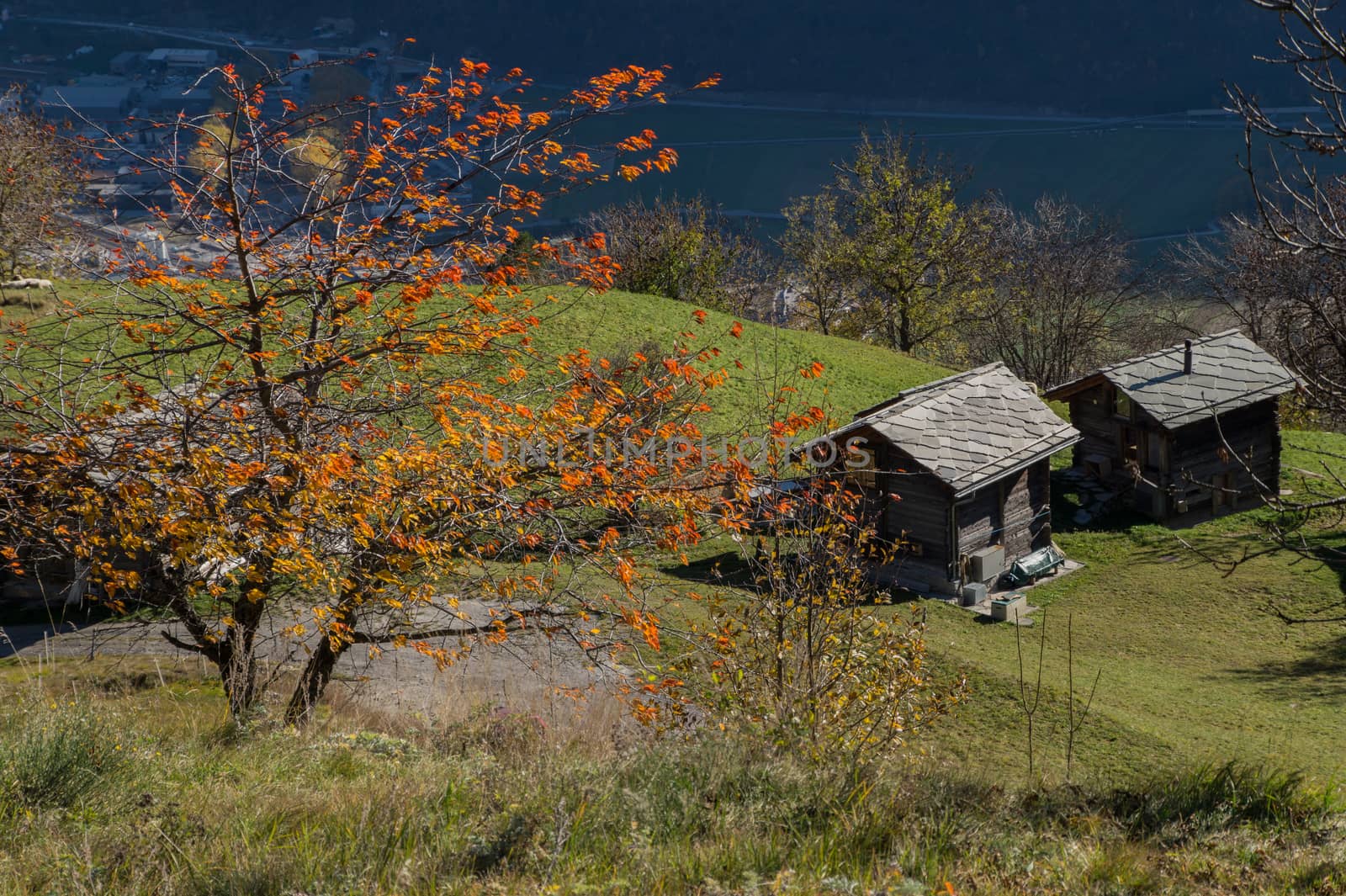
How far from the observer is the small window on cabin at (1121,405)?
23688 mm

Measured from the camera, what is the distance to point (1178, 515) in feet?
78.0

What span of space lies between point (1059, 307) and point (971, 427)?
22.2 meters

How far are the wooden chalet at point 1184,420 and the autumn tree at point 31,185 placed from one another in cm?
2582

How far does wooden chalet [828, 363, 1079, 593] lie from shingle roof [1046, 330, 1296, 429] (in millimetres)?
3313

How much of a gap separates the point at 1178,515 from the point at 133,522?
22772 mm

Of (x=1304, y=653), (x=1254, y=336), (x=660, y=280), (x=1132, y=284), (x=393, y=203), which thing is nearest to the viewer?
(x=393, y=203)

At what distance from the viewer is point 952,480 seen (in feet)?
60.4

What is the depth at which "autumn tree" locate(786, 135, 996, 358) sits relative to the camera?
38344 mm

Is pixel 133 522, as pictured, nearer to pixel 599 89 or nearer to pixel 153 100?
pixel 599 89

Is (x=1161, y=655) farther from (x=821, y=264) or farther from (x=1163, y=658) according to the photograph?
(x=821, y=264)

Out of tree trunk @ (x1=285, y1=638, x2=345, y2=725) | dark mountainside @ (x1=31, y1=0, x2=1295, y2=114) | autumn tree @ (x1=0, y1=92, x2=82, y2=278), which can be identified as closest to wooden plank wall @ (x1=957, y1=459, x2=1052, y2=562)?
tree trunk @ (x1=285, y1=638, x2=345, y2=725)

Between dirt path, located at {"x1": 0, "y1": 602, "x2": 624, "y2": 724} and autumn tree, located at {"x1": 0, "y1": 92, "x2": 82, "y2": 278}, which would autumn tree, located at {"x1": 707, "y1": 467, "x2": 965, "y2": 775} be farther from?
autumn tree, located at {"x1": 0, "y1": 92, "x2": 82, "y2": 278}

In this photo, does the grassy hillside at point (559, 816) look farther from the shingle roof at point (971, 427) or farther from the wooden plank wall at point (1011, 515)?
the wooden plank wall at point (1011, 515)

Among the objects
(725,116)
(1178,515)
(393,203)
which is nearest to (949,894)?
(393,203)
